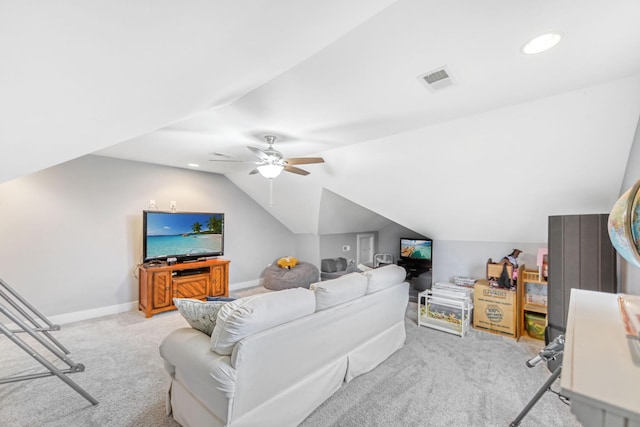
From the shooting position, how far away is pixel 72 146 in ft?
5.84

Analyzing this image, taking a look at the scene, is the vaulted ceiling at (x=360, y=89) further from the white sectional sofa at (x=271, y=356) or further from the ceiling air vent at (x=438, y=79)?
the white sectional sofa at (x=271, y=356)

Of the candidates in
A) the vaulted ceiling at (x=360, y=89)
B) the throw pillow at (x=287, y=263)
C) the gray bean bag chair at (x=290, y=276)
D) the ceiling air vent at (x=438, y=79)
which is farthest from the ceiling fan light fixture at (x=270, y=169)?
the throw pillow at (x=287, y=263)

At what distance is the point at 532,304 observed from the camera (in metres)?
3.45

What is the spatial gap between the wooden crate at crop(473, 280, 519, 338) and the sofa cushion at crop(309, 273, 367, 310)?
6.85ft

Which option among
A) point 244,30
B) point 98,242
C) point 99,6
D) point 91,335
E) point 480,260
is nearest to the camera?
point 99,6

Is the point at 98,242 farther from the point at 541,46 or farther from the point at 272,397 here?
the point at 541,46

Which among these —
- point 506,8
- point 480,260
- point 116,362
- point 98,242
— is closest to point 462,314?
point 480,260

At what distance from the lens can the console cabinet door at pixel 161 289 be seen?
389 centimetres

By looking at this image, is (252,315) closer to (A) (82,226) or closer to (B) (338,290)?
(B) (338,290)

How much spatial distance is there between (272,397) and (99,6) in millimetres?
2055

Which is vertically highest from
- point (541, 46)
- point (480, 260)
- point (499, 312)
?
point (541, 46)

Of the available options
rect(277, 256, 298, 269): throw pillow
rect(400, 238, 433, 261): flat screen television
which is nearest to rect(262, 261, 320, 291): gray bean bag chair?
rect(277, 256, 298, 269): throw pillow

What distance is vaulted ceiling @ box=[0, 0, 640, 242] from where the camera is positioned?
3.12 ft

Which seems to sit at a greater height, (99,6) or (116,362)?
(99,6)
